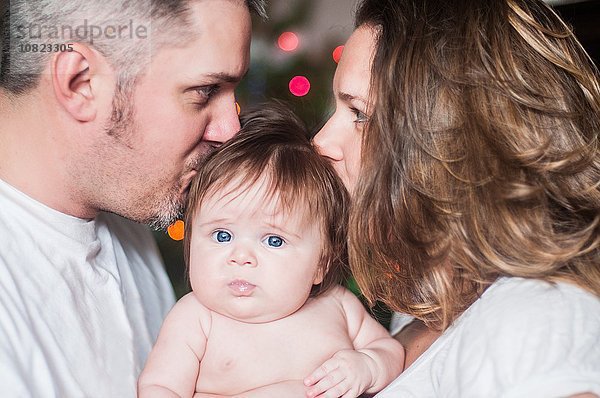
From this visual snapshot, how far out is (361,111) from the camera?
145 cm

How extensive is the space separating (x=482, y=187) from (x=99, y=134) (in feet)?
2.92

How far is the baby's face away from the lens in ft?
4.71

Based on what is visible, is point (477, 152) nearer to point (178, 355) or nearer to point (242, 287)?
point (242, 287)

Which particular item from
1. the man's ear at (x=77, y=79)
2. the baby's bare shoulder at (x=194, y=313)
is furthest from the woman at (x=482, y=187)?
the man's ear at (x=77, y=79)

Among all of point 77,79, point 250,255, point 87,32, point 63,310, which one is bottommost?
point 63,310

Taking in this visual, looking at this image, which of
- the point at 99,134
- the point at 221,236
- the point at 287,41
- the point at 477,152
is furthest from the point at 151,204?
the point at 287,41

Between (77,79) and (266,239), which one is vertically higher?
(77,79)

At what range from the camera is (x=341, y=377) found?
1.40 m

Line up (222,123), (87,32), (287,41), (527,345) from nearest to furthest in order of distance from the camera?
(527,345)
(87,32)
(222,123)
(287,41)

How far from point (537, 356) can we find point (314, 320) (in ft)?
1.87

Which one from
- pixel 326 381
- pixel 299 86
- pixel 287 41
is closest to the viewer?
pixel 326 381

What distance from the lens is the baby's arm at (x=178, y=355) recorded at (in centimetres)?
139

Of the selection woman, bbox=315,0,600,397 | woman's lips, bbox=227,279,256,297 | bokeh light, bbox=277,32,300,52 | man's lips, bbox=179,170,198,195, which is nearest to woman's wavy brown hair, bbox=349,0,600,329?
woman, bbox=315,0,600,397

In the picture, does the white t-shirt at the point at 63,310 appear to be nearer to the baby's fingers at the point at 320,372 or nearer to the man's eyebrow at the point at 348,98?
the baby's fingers at the point at 320,372
